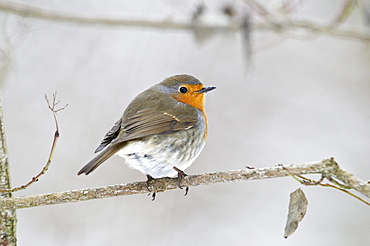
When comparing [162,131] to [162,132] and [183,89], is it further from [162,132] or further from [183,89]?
[183,89]

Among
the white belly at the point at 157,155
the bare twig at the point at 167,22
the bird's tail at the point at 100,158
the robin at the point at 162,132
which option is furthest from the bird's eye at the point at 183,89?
the bare twig at the point at 167,22

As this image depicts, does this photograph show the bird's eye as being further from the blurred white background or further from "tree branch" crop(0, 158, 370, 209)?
the blurred white background

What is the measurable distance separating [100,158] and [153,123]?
57cm

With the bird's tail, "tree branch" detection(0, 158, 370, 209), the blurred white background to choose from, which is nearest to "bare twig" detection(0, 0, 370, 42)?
the blurred white background

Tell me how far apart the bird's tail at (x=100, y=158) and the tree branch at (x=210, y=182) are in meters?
0.14

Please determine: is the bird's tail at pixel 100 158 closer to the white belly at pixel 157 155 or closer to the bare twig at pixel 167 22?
the white belly at pixel 157 155

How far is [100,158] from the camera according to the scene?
2.71m

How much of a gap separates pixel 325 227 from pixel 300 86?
1.97 metres

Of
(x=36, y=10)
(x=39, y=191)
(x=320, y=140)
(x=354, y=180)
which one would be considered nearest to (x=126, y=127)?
(x=354, y=180)

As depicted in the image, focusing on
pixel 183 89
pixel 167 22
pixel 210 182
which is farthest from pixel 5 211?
pixel 167 22

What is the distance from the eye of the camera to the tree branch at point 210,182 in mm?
1980

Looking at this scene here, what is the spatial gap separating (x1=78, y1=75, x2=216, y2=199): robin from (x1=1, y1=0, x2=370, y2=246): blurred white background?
1.38m

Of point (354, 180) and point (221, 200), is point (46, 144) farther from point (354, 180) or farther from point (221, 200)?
point (354, 180)

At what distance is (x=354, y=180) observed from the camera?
6.34 ft
